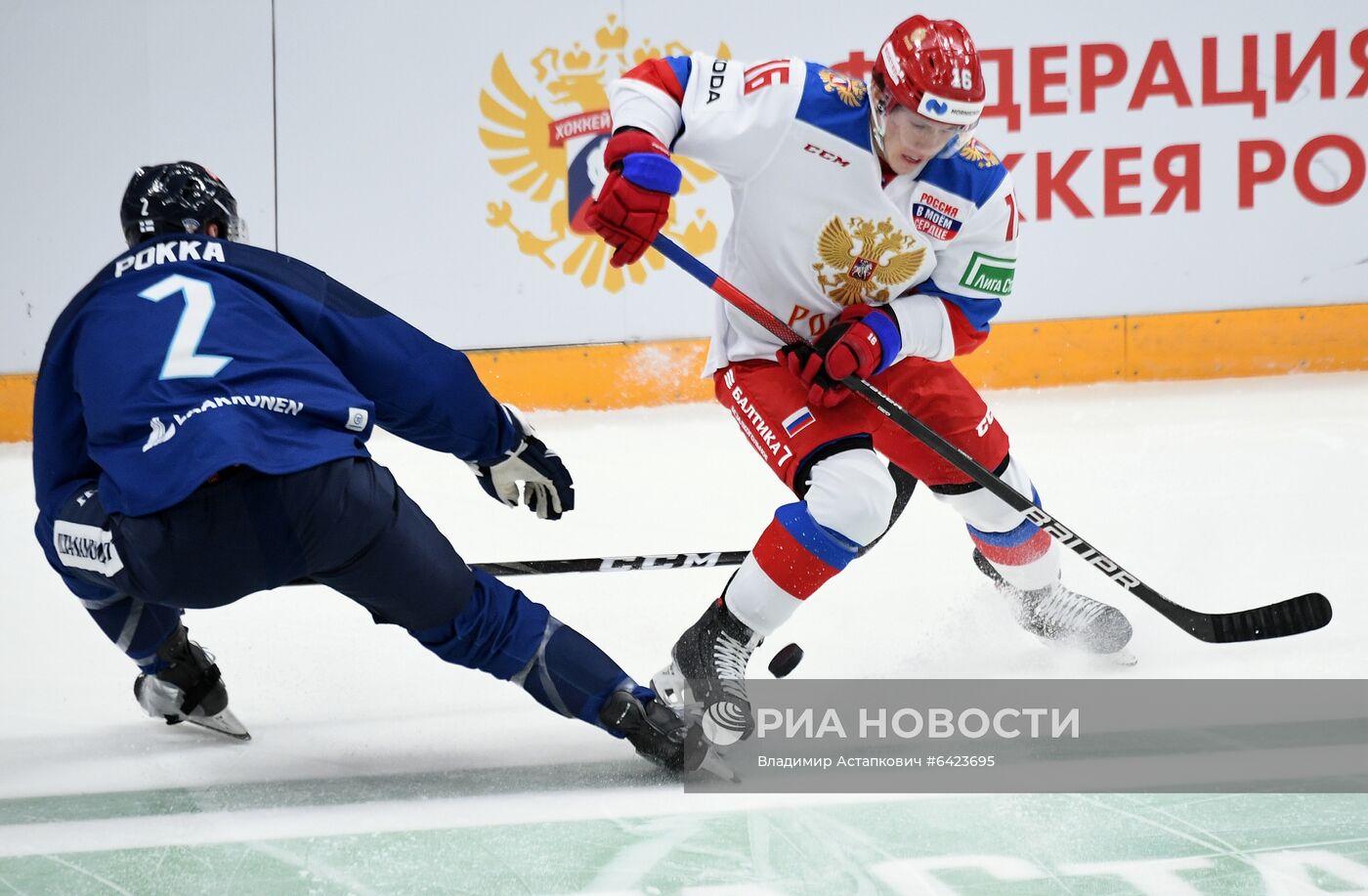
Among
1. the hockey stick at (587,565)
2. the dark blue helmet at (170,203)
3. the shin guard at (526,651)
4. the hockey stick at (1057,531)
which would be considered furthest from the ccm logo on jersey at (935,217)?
the dark blue helmet at (170,203)

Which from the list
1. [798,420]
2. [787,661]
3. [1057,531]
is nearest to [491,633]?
[787,661]

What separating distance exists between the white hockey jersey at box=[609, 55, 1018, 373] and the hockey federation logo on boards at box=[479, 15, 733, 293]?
2.27 m

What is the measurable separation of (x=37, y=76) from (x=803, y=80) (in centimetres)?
312

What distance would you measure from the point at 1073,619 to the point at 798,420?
689mm

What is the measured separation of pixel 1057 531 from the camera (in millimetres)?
2568

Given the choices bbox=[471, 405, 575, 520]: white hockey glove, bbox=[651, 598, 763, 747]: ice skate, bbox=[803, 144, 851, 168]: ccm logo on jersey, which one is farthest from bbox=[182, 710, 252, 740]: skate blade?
bbox=[803, 144, 851, 168]: ccm logo on jersey

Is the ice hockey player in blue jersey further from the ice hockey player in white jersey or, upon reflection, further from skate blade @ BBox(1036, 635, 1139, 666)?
skate blade @ BBox(1036, 635, 1139, 666)

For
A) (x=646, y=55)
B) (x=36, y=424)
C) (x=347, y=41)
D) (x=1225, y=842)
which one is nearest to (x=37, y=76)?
(x=347, y=41)

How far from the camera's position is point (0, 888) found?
1.92 meters

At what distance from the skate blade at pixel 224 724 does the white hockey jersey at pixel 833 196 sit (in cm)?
110

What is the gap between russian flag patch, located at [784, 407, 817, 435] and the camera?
8.16ft

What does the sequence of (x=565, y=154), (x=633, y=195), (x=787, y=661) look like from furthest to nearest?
(x=565, y=154)
(x=787, y=661)
(x=633, y=195)

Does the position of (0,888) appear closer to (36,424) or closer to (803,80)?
(36,424)

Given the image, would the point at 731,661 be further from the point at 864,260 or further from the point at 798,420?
the point at 864,260
